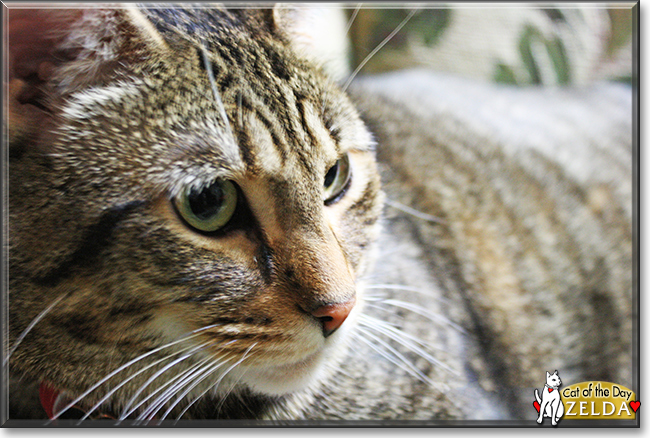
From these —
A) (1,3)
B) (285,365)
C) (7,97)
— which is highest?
(1,3)

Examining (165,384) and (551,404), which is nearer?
(165,384)

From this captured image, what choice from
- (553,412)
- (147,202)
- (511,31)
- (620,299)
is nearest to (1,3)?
(147,202)

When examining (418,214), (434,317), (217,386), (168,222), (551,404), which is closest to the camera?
(168,222)

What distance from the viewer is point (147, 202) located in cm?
63

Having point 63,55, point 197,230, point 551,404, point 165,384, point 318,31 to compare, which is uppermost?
point 318,31

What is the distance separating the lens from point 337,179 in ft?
2.61

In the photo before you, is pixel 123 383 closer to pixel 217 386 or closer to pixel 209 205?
pixel 217 386

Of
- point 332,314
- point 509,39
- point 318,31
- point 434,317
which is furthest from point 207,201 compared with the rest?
point 509,39

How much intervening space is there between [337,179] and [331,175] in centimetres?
2

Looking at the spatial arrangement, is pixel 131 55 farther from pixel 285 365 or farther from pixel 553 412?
pixel 553 412

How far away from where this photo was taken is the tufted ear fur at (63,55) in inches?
25.9

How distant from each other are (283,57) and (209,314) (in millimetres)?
342

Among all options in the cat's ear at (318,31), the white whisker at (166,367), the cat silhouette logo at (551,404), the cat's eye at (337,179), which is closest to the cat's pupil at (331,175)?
the cat's eye at (337,179)

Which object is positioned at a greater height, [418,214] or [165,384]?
[418,214]
